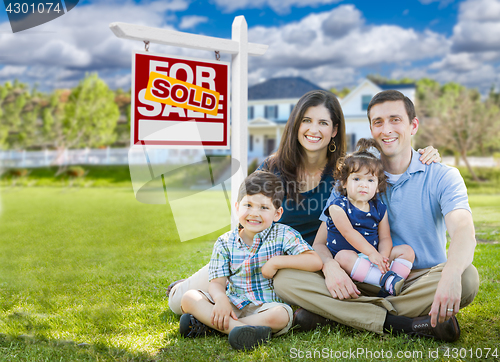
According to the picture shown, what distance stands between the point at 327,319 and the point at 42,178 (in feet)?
60.9

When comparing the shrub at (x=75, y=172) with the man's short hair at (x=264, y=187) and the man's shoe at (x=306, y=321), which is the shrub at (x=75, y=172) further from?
the man's shoe at (x=306, y=321)

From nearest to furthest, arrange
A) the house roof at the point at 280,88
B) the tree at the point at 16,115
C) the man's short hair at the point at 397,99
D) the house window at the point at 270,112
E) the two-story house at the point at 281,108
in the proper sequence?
the man's short hair at the point at 397,99
the tree at the point at 16,115
the two-story house at the point at 281,108
the house window at the point at 270,112
the house roof at the point at 280,88

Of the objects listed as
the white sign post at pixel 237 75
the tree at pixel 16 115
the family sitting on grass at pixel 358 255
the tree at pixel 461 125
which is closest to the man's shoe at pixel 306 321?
the family sitting on grass at pixel 358 255

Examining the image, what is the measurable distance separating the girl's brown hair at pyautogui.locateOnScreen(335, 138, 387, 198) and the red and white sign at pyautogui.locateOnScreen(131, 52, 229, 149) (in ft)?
3.67

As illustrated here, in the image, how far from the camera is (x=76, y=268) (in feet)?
13.7

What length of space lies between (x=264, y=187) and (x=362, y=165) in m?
0.55

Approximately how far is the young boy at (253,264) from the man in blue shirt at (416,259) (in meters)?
0.09

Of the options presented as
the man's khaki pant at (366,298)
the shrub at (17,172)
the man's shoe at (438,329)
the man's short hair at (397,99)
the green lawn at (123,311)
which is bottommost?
the green lawn at (123,311)

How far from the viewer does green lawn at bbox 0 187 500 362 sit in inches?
78.1

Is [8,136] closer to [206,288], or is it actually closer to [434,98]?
[206,288]

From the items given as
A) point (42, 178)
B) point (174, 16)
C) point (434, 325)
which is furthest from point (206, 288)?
point (174, 16)

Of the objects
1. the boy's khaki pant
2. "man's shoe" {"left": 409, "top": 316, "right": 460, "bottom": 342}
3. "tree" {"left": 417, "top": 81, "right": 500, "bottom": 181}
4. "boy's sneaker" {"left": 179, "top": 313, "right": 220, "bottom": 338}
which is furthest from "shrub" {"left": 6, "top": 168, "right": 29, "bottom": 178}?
"man's shoe" {"left": 409, "top": 316, "right": 460, "bottom": 342}

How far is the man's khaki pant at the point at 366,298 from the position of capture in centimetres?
203

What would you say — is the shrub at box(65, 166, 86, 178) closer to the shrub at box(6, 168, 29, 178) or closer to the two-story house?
the shrub at box(6, 168, 29, 178)
